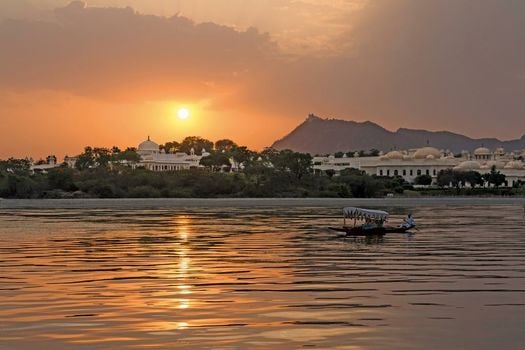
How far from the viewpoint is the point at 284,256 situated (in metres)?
34.4

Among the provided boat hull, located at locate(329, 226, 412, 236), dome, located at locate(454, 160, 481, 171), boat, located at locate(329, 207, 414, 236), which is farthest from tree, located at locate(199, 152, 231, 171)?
boat hull, located at locate(329, 226, 412, 236)

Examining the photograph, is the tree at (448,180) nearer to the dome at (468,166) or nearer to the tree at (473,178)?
the tree at (473,178)

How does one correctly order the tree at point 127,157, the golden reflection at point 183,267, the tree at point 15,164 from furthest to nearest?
the tree at point 127,157 → the tree at point 15,164 → the golden reflection at point 183,267

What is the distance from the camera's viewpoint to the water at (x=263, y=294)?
17.2m

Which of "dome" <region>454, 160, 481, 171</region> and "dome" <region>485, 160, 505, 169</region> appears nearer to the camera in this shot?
"dome" <region>454, 160, 481, 171</region>

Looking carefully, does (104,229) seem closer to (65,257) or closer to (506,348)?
(65,257)

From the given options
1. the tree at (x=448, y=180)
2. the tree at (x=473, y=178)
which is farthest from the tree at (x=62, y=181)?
the tree at (x=473, y=178)

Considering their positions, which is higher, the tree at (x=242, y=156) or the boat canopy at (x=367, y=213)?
the tree at (x=242, y=156)

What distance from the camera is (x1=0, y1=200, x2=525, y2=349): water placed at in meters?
17.2

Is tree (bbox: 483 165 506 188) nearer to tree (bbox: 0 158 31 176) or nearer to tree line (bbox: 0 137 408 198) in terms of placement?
tree line (bbox: 0 137 408 198)

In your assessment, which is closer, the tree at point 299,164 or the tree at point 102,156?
the tree at point 299,164

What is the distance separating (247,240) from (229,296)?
2120 cm

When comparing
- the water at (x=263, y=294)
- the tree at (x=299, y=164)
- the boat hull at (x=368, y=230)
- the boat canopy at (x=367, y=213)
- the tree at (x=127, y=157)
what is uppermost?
the tree at (x=127, y=157)

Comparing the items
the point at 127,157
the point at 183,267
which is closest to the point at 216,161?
the point at 127,157
